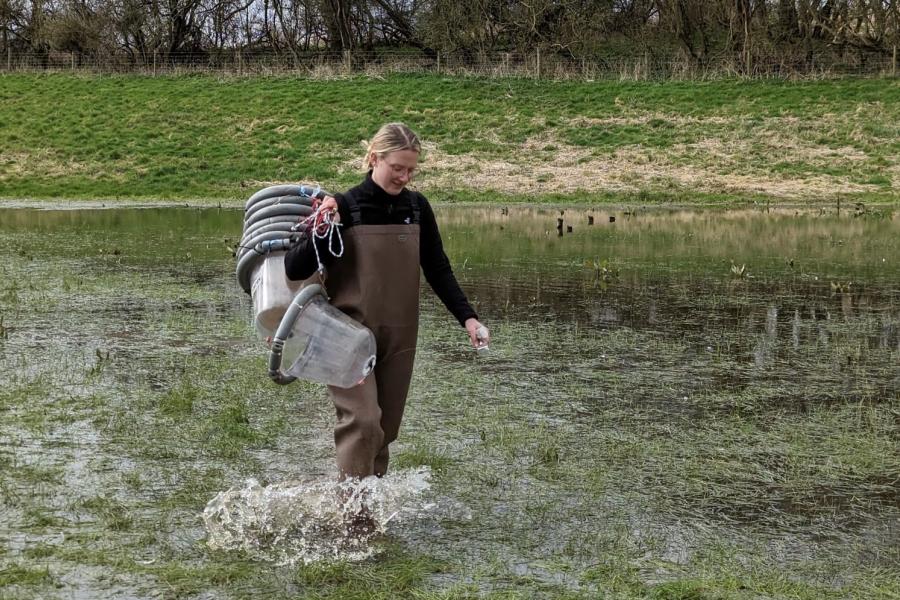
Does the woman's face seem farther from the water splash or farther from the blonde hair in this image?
the water splash

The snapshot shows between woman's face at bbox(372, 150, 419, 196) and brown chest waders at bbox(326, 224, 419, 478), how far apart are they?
0.54 ft

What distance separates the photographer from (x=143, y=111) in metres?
35.8

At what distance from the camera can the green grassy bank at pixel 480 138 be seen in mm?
28234

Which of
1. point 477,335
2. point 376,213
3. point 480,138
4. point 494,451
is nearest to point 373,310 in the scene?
point 376,213

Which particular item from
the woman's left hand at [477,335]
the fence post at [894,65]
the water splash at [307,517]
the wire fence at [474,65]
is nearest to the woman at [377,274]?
the water splash at [307,517]

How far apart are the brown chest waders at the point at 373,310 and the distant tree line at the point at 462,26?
36899 mm

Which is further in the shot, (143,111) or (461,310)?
(143,111)

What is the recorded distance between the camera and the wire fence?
38.8 m

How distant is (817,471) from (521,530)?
70.1 inches

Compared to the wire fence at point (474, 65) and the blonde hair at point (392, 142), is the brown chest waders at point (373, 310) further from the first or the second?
the wire fence at point (474, 65)

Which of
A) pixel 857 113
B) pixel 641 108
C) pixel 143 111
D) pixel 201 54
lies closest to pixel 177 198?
pixel 143 111

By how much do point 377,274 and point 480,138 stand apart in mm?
28544

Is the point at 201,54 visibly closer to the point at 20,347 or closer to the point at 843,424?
the point at 20,347

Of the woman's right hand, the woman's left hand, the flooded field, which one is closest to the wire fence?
A: the flooded field
